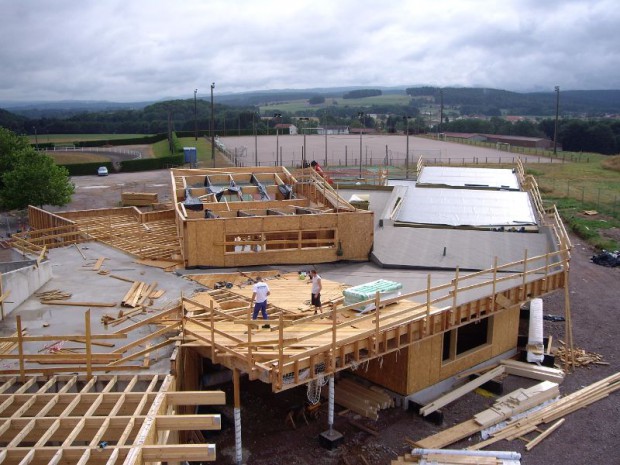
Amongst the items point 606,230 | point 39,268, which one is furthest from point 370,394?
point 606,230

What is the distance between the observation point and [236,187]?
106 feet

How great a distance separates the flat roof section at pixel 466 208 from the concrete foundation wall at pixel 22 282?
54.4 ft

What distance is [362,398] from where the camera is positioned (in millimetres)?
19500

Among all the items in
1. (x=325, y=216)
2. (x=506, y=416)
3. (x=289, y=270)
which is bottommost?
(x=506, y=416)

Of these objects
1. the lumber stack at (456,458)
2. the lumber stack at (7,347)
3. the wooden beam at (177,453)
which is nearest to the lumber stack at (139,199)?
the lumber stack at (7,347)

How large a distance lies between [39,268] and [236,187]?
1202 cm

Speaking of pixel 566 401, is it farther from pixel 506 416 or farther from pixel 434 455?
pixel 434 455

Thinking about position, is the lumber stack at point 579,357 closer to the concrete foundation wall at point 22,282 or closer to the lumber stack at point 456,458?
the lumber stack at point 456,458

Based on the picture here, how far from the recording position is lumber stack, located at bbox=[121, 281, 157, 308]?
20.6 meters

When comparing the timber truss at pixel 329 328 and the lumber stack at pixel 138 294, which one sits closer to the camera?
the timber truss at pixel 329 328

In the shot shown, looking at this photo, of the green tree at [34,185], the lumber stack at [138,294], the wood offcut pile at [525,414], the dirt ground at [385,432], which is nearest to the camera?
the dirt ground at [385,432]

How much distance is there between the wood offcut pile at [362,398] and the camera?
19125 millimetres

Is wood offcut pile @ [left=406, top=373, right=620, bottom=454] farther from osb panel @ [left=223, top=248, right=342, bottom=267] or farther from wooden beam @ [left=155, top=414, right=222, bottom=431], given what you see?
osb panel @ [left=223, top=248, right=342, bottom=267]

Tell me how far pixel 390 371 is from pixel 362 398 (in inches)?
51.6
